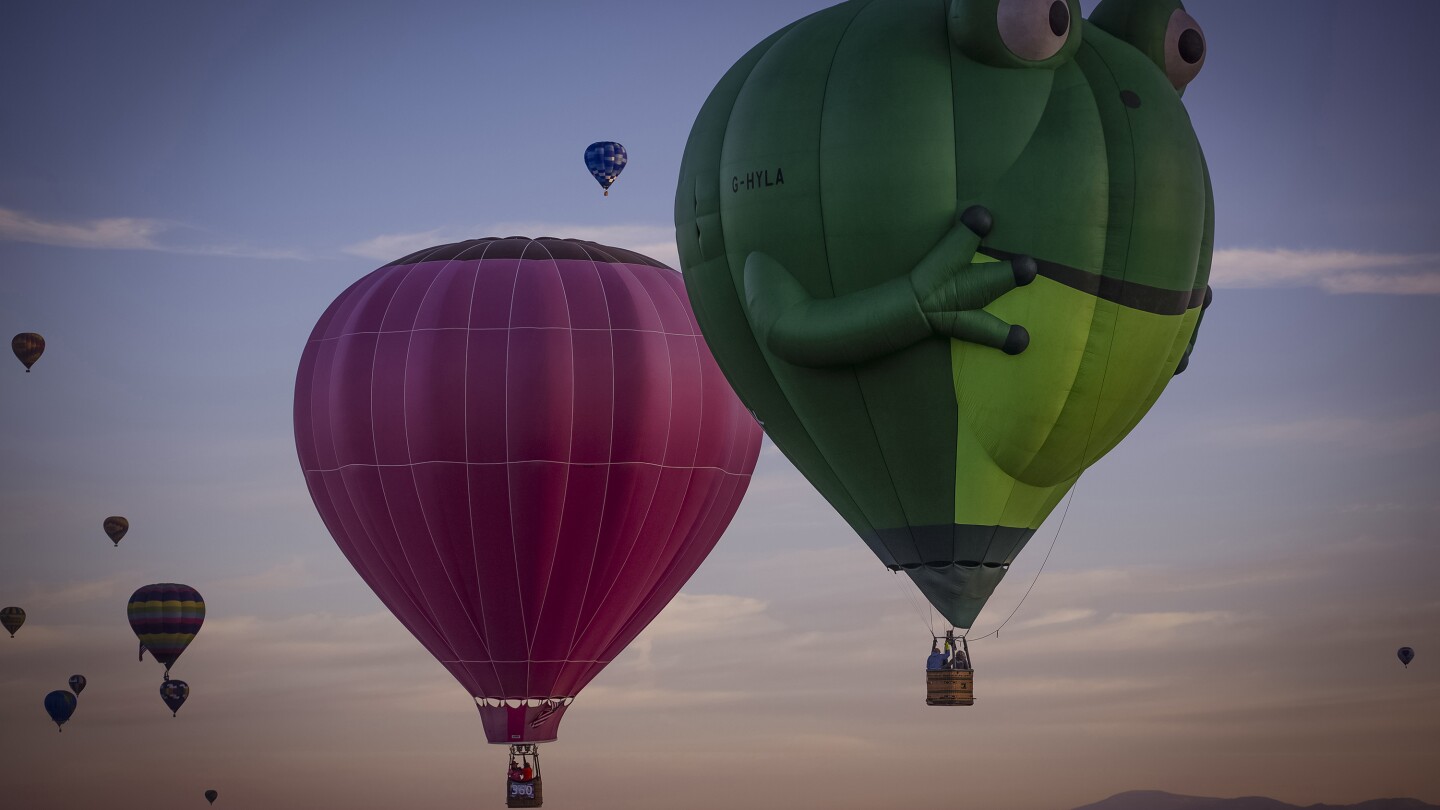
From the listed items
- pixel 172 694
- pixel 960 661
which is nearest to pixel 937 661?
pixel 960 661

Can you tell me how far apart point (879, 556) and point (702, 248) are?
337 cm

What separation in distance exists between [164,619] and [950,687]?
65.6ft

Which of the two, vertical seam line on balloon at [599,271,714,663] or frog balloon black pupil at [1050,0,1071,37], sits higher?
frog balloon black pupil at [1050,0,1071,37]

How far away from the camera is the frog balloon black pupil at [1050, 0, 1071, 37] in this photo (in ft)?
68.9

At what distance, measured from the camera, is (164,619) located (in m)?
38.8

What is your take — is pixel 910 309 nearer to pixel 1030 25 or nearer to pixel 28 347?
pixel 1030 25

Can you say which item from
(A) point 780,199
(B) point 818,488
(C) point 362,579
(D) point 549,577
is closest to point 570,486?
(D) point 549,577

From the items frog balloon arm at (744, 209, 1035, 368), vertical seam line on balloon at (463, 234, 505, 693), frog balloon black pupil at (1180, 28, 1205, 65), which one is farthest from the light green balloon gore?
vertical seam line on balloon at (463, 234, 505, 693)

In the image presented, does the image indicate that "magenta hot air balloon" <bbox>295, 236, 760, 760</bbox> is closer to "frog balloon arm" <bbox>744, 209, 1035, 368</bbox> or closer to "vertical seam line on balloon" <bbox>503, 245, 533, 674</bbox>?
"vertical seam line on balloon" <bbox>503, 245, 533, 674</bbox>

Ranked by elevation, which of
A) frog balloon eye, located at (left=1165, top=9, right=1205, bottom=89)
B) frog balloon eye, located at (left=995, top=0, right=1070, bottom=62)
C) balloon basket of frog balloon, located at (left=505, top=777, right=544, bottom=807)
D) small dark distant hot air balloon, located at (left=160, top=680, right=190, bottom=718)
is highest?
frog balloon eye, located at (left=1165, top=9, right=1205, bottom=89)

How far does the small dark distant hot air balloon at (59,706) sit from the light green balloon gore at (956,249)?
79.5 ft

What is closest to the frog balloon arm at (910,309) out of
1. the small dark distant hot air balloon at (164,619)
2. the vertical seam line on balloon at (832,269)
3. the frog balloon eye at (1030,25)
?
the vertical seam line on balloon at (832,269)

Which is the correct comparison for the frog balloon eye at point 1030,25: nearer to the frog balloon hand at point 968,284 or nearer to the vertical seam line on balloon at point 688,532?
the frog balloon hand at point 968,284

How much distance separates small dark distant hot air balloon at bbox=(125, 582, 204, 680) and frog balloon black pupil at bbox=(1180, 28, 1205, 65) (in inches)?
859
